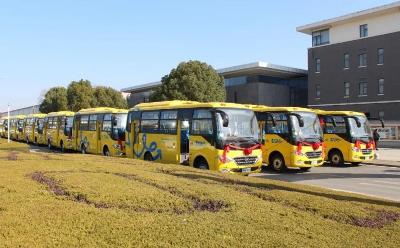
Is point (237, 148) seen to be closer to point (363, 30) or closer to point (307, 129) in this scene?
point (307, 129)

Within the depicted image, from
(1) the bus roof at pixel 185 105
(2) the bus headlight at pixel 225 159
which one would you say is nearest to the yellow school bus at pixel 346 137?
(1) the bus roof at pixel 185 105

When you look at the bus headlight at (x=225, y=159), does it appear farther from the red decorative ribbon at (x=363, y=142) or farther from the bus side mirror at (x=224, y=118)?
the red decorative ribbon at (x=363, y=142)

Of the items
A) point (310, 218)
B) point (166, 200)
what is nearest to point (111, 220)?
point (166, 200)

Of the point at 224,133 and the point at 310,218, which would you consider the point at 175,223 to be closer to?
the point at 310,218

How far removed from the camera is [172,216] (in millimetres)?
6191

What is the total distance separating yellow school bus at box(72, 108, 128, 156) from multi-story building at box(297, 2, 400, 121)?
32.2m

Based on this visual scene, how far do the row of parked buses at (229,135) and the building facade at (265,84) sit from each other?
102 feet

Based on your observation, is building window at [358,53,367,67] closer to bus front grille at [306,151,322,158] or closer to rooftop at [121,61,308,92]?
rooftop at [121,61,308,92]

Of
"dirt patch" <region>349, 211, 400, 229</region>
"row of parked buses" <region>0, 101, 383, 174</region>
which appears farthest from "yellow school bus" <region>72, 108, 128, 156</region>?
"dirt patch" <region>349, 211, 400, 229</region>

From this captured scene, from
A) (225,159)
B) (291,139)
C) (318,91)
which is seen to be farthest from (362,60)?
(225,159)

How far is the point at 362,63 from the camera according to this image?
4994 cm

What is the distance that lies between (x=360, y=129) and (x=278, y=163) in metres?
5.57

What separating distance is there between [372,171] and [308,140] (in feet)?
12.7

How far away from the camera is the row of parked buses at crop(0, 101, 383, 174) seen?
609 inches
